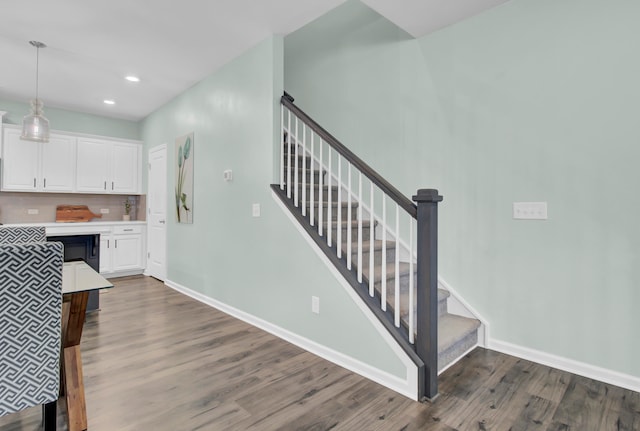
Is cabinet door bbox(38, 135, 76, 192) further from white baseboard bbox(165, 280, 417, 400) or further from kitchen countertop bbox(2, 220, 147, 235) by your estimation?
white baseboard bbox(165, 280, 417, 400)

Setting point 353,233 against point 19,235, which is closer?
point 19,235

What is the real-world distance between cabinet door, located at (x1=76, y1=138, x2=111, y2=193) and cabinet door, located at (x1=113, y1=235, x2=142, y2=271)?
2.92 ft

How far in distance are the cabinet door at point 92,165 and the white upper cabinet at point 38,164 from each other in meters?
0.09

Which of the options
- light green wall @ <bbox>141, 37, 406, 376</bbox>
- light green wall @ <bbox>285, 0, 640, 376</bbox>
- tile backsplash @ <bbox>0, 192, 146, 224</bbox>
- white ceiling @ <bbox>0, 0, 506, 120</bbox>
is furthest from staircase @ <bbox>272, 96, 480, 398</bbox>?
tile backsplash @ <bbox>0, 192, 146, 224</bbox>

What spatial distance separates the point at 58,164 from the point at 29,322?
4826 mm

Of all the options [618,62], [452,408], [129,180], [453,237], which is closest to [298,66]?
[453,237]

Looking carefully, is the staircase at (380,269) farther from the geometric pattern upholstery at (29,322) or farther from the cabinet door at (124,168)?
the cabinet door at (124,168)

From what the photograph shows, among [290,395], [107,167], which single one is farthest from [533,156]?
[107,167]

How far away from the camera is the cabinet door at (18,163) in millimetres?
4684

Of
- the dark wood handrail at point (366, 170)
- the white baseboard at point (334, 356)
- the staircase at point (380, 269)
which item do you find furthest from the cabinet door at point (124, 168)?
the dark wood handrail at point (366, 170)

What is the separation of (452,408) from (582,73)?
7.38 feet

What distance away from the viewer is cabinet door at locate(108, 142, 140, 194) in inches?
221

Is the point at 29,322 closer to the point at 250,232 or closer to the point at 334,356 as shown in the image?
the point at 334,356

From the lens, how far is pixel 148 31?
2.99 meters
